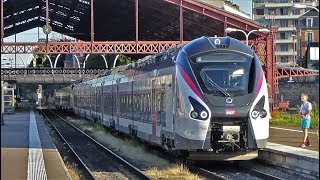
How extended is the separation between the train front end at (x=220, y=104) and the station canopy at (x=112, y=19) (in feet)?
103

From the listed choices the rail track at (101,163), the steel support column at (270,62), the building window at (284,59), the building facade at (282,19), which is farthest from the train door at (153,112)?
the building window at (284,59)

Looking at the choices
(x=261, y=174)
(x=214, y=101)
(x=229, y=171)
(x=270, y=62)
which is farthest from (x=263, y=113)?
(x=270, y=62)

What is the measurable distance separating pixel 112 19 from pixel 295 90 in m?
19.7

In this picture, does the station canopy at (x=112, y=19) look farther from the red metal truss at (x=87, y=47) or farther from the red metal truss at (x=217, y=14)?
the red metal truss at (x=87, y=47)

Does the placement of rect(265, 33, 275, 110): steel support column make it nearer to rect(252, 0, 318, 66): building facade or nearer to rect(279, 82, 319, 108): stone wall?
rect(279, 82, 319, 108): stone wall

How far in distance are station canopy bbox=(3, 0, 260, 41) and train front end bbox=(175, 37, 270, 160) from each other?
31.5 meters

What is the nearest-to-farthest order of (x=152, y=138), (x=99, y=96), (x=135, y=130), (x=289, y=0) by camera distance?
(x=152, y=138), (x=135, y=130), (x=99, y=96), (x=289, y=0)

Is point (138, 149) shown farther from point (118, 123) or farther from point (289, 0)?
point (289, 0)

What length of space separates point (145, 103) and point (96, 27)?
50.7 metres

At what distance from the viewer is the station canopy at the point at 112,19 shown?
5191 cm


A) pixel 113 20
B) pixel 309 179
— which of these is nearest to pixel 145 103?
pixel 309 179

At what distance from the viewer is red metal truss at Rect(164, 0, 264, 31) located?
4662 centimetres

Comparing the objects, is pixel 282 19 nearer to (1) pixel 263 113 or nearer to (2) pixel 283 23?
(2) pixel 283 23

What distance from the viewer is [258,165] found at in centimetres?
1731
